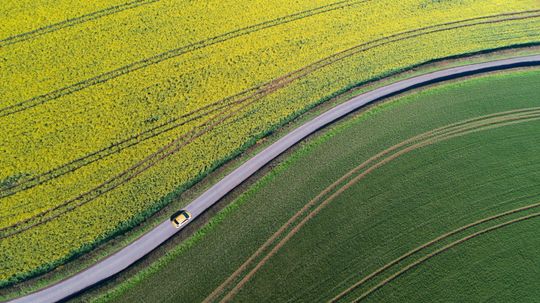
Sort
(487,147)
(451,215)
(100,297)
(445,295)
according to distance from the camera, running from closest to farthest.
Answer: (100,297) → (445,295) → (451,215) → (487,147)

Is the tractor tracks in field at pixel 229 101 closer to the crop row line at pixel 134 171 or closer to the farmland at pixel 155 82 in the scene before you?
the farmland at pixel 155 82

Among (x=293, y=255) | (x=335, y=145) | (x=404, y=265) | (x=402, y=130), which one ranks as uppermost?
(x=335, y=145)

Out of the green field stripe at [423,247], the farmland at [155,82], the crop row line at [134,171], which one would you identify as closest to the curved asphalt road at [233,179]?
the farmland at [155,82]

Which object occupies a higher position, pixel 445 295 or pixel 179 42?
pixel 179 42

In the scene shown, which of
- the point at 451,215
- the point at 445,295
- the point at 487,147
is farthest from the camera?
the point at 487,147

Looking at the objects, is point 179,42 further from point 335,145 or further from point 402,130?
point 402,130

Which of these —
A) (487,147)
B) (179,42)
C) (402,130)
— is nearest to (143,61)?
(179,42)

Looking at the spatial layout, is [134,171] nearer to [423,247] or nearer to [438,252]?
[423,247]
